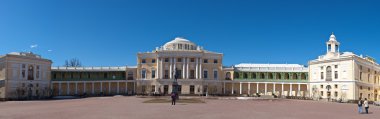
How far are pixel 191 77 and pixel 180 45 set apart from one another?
896cm

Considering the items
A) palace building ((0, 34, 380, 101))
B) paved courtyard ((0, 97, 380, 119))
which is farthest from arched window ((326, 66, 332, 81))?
paved courtyard ((0, 97, 380, 119))

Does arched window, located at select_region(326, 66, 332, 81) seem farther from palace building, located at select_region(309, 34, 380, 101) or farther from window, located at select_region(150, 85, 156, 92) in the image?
window, located at select_region(150, 85, 156, 92)

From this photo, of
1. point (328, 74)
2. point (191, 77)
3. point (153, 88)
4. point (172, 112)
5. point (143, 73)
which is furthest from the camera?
point (143, 73)

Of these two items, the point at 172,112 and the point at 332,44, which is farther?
the point at 332,44

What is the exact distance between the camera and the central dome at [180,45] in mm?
83375

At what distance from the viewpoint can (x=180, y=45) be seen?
83.4 meters

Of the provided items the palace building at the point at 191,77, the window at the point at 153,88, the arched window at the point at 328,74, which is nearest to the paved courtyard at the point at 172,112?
the arched window at the point at 328,74

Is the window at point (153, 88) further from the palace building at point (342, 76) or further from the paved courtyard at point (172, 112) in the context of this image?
the paved courtyard at point (172, 112)

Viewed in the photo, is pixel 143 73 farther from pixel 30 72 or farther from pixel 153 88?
pixel 30 72

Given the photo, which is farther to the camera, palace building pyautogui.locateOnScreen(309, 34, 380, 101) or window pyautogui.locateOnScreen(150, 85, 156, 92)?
window pyautogui.locateOnScreen(150, 85, 156, 92)

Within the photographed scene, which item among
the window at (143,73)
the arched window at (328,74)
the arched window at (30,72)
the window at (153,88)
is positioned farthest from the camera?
the window at (143,73)

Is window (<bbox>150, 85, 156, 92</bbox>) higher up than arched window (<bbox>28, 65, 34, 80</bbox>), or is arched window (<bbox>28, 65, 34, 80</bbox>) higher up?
arched window (<bbox>28, 65, 34, 80</bbox>)

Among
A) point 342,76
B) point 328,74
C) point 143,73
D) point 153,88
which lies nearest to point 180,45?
point 143,73

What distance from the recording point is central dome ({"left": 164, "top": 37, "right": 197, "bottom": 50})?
83.4 metres
